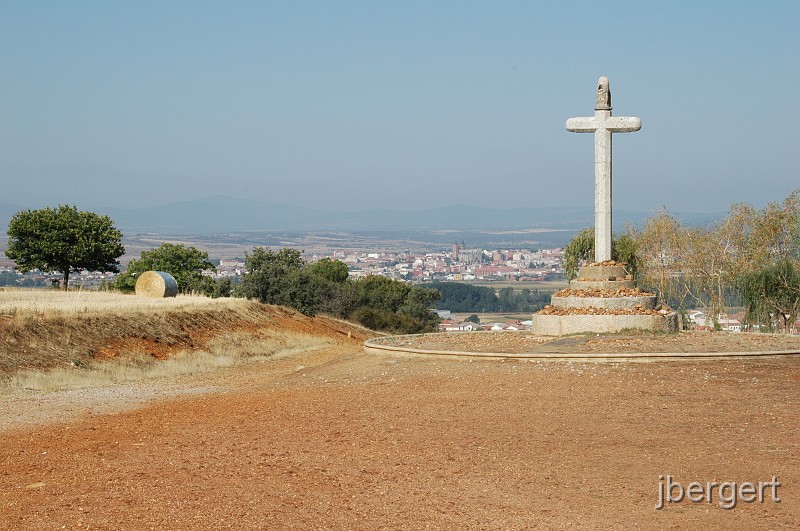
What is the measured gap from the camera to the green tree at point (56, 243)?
44.6 meters

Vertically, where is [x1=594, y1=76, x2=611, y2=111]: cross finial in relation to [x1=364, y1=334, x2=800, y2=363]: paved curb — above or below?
above

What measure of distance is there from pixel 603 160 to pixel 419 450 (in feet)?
44.1

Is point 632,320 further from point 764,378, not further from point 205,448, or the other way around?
point 205,448

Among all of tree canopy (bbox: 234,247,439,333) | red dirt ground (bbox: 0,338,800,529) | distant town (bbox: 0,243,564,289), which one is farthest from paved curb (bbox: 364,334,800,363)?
distant town (bbox: 0,243,564,289)

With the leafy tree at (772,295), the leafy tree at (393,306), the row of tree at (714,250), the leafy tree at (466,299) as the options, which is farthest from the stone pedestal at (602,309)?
the leafy tree at (466,299)

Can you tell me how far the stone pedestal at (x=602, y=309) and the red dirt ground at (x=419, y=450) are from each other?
3898 mm

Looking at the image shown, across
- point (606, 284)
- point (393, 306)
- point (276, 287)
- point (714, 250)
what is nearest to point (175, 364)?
point (606, 284)

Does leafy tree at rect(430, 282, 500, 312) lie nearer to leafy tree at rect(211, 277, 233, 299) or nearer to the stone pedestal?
leafy tree at rect(211, 277, 233, 299)

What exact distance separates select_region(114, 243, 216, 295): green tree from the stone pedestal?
32.5 m

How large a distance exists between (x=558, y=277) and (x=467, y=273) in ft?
61.8

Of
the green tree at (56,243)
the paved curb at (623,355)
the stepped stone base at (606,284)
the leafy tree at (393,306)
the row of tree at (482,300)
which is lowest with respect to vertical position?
the row of tree at (482,300)

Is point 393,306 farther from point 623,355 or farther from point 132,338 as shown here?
point 623,355

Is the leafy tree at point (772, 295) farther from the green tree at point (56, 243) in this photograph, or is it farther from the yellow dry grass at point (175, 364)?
the green tree at point (56, 243)

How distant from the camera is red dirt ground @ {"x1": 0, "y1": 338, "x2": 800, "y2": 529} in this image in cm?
827
